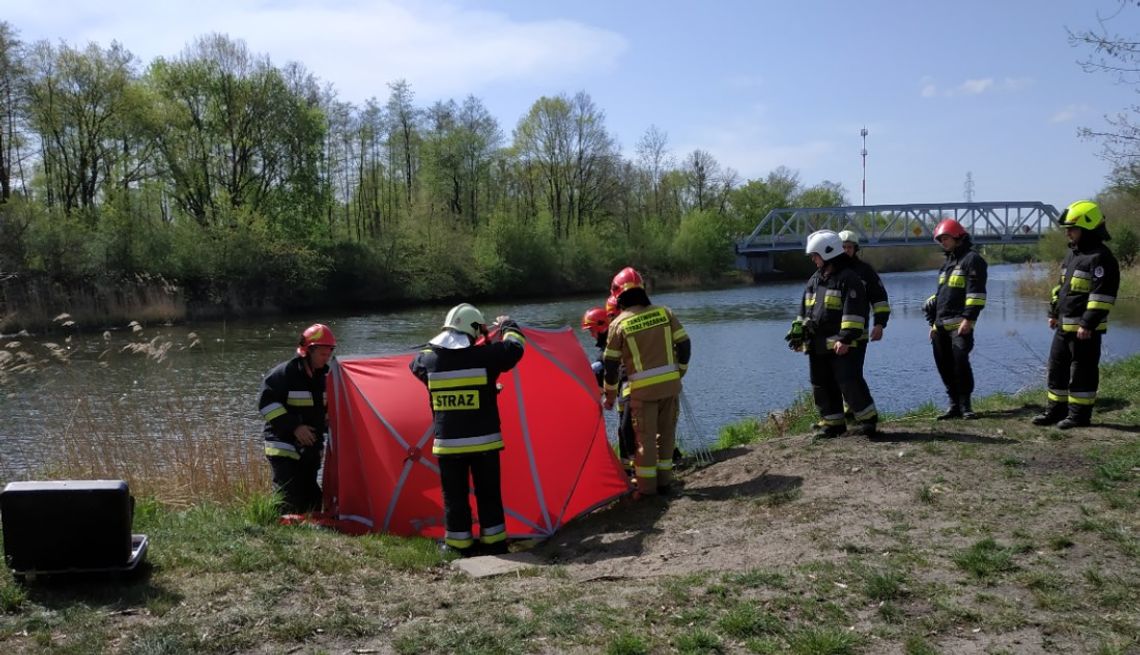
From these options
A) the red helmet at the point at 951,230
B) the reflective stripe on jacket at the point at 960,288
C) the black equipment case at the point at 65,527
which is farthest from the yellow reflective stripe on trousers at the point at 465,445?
the red helmet at the point at 951,230

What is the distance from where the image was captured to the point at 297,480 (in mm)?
7691

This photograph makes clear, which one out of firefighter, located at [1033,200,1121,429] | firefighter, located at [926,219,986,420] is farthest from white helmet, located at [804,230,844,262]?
firefighter, located at [1033,200,1121,429]

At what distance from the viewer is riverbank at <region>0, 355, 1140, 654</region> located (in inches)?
160

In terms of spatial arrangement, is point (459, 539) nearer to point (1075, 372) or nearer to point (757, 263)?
point (1075, 372)

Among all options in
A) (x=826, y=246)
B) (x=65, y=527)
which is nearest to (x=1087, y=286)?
(x=826, y=246)

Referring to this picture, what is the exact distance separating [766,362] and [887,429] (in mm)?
12465

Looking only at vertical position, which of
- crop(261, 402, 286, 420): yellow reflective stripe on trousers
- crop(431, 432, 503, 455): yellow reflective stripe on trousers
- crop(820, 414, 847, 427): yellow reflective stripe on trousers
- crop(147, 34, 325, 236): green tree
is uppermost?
crop(147, 34, 325, 236): green tree

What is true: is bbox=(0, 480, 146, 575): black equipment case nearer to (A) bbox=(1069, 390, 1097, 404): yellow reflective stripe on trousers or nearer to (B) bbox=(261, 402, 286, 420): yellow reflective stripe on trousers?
(B) bbox=(261, 402, 286, 420): yellow reflective stripe on trousers

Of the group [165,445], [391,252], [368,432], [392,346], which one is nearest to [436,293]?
[391,252]

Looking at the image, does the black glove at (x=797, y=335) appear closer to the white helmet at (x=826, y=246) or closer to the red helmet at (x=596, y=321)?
the white helmet at (x=826, y=246)

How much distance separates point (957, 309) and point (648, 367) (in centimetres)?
350

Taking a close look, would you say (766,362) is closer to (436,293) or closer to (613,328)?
(613,328)

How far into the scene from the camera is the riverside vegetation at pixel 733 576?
13.4 ft

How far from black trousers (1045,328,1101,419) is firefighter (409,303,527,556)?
5.16 metres
